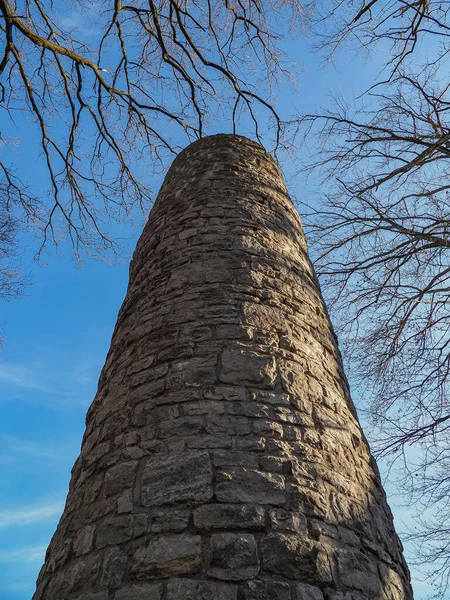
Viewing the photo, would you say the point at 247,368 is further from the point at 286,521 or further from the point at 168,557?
the point at 168,557

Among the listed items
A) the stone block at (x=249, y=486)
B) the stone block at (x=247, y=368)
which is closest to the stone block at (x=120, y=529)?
the stone block at (x=249, y=486)

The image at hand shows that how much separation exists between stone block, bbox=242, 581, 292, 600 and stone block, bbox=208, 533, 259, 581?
4 centimetres

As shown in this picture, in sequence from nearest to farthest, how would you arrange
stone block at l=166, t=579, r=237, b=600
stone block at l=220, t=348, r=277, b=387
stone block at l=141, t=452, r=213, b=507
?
stone block at l=166, t=579, r=237, b=600 < stone block at l=141, t=452, r=213, b=507 < stone block at l=220, t=348, r=277, b=387

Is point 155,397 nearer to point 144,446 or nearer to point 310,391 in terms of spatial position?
point 144,446

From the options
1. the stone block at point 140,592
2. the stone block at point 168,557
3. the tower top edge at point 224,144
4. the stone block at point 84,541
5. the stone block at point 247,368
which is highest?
the tower top edge at point 224,144

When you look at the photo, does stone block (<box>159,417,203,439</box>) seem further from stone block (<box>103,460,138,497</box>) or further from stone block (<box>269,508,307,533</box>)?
stone block (<box>269,508,307,533</box>)

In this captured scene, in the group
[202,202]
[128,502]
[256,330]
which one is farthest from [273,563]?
[202,202]

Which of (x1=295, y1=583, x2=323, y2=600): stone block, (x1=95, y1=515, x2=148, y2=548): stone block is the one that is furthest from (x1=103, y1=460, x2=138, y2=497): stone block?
(x1=295, y1=583, x2=323, y2=600): stone block

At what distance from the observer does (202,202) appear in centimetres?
403

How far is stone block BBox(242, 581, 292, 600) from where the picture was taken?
6.31ft

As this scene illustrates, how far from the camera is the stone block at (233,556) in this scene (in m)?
1.98

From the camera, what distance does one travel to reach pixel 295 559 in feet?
6.78

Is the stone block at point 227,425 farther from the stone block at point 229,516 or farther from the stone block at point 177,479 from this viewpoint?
the stone block at point 229,516

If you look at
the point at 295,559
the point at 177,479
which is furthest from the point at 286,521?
the point at 177,479
